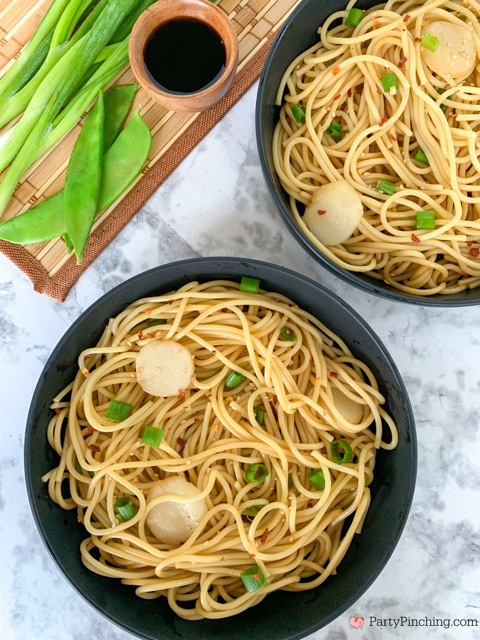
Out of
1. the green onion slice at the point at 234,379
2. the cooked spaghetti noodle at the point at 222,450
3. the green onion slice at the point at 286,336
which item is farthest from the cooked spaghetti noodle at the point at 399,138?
the green onion slice at the point at 234,379

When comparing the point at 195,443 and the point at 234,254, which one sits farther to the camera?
the point at 234,254

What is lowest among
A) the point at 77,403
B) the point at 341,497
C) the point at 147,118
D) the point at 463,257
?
the point at 341,497

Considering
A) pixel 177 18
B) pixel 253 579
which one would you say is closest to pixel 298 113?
pixel 177 18

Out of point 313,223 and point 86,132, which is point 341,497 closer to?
point 313,223

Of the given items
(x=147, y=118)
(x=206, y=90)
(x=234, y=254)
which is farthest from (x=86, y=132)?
(x=234, y=254)

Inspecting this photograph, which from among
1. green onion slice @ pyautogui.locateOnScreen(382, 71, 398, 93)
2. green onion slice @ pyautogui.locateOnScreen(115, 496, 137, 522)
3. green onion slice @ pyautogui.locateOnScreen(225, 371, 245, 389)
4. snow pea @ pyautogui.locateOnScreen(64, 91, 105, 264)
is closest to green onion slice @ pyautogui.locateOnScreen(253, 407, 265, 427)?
green onion slice @ pyautogui.locateOnScreen(225, 371, 245, 389)
